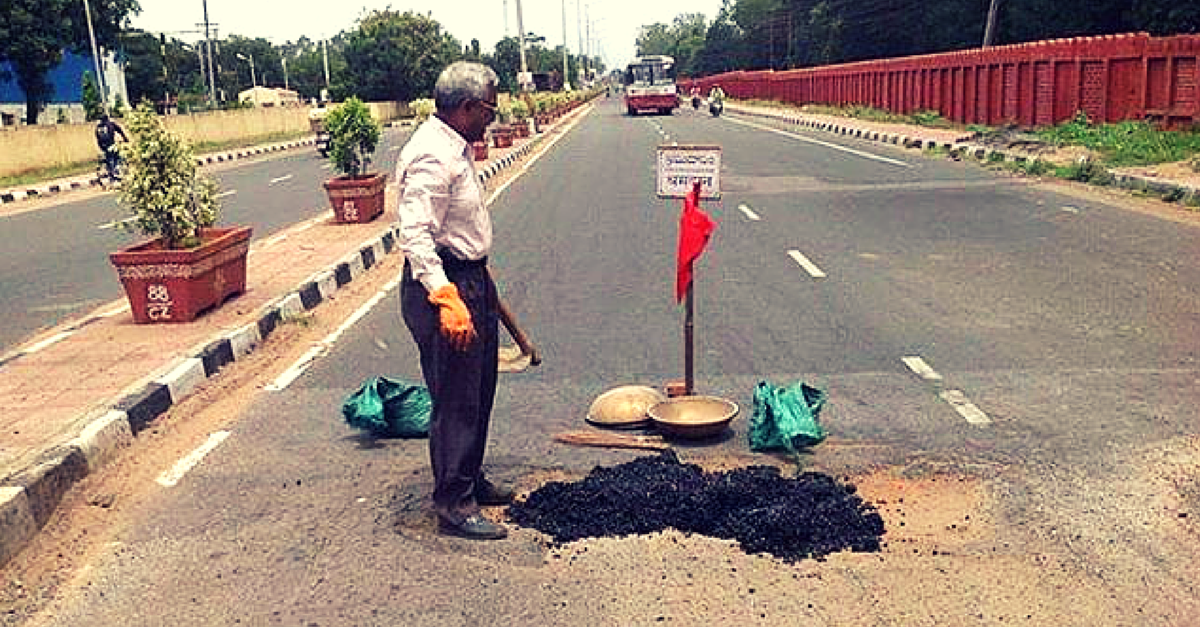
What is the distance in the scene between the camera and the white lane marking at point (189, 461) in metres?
5.14

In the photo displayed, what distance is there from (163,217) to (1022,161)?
1694 cm

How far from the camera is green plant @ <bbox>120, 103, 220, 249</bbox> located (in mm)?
8094

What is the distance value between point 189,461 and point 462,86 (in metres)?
2.45

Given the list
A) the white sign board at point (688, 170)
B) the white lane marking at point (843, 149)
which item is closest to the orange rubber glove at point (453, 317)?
the white sign board at point (688, 170)

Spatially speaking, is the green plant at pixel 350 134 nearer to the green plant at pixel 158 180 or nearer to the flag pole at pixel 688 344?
the green plant at pixel 158 180

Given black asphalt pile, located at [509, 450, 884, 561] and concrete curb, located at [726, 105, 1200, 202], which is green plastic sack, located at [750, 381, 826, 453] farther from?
concrete curb, located at [726, 105, 1200, 202]

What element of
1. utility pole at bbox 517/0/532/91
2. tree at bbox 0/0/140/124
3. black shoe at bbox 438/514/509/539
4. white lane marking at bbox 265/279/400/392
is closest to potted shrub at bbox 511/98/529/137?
utility pole at bbox 517/0/532/91

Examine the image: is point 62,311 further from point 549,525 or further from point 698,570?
point 698,570

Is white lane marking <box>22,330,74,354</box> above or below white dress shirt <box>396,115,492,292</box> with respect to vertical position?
below

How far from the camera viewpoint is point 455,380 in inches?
168

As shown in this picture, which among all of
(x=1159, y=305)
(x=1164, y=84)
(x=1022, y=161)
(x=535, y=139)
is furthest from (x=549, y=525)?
(x=535, y=139)

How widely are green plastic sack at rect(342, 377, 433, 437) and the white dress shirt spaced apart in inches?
60.6

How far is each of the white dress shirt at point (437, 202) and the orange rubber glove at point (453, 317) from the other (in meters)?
0.05

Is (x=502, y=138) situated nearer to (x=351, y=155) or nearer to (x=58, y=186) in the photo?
(x=58, y=186)
